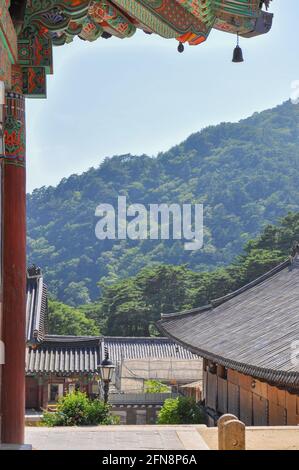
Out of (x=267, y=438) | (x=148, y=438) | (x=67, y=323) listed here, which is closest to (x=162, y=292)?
(x=67, y=323)

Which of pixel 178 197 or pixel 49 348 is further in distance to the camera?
pixel 178 197

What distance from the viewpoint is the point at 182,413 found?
16484 millimetres

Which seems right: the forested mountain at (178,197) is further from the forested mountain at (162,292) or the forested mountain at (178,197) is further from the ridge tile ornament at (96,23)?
the ridge tile ornament at (96,23)

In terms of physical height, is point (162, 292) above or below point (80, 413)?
above

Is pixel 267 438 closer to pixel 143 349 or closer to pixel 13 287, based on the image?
pixel 13 287

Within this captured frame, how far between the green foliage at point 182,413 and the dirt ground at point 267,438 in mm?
8393

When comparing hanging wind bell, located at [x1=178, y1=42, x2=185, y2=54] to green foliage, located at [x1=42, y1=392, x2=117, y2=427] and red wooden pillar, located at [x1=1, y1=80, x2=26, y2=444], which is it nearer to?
red wooden pillar, located at [x1=1, y1=80, x2=26, y2=444]

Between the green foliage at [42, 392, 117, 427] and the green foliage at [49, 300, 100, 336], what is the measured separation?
53906 mm

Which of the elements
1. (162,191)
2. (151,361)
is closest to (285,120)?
(162,191)

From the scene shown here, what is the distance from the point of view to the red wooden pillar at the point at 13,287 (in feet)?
18.3

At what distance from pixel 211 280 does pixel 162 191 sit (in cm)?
5174

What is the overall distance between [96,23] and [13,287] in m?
2.48

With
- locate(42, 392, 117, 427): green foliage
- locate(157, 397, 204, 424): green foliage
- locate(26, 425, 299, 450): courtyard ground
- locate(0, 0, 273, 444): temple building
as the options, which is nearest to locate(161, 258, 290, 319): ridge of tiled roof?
locate(157, 397, 204, 424): green foliage

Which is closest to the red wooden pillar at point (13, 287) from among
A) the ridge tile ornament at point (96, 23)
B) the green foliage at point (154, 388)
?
the ridge tile ornament at point (96, 23)
